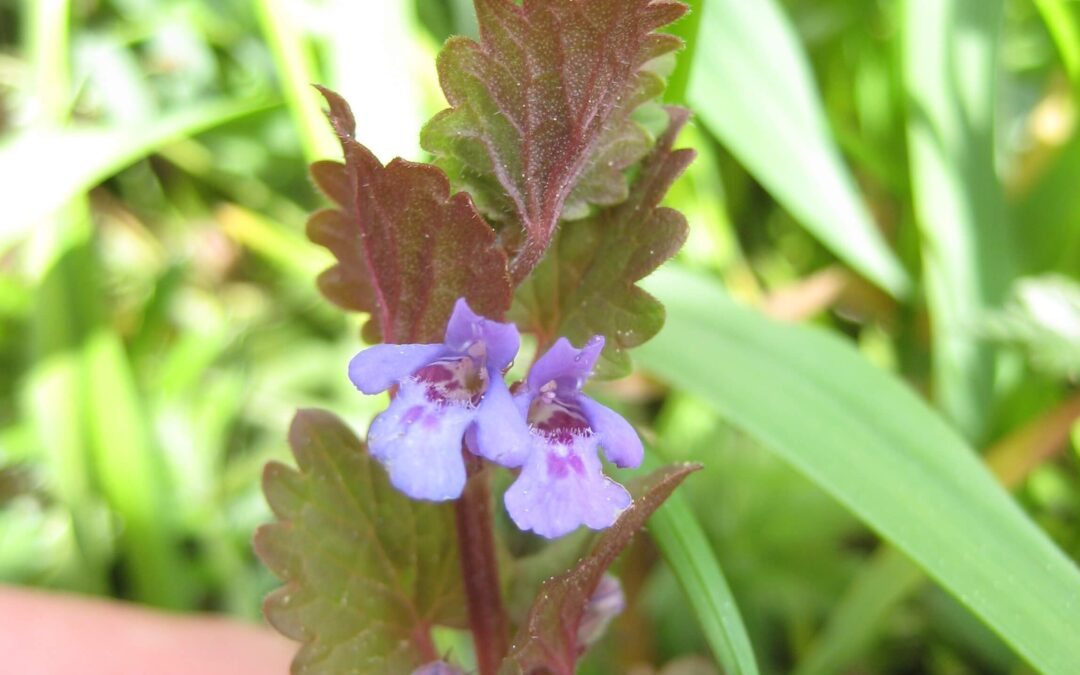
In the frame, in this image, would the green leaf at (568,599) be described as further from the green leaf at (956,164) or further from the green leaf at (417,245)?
the green leaf at (956,164)

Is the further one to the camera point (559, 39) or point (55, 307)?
point (55, 307)

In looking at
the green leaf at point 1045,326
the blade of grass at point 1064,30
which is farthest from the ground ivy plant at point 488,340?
the blade of grass at point 1064,30

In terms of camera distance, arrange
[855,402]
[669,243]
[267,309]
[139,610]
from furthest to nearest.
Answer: [267,309] < [139,610] < [855,402] < [669,243]

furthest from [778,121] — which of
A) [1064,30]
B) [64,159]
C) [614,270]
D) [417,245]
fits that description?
[64,159]

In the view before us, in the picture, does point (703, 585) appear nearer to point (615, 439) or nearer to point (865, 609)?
point (615, 439)

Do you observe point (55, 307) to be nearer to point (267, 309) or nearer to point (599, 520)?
point (267, 309)

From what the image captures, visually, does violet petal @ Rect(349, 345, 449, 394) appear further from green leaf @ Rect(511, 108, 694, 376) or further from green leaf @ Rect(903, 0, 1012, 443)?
green leaf @ Rect(903, 0, 1012, 443)

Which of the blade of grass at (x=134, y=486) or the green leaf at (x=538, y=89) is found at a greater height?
the green leaf at (x=538, y=89)

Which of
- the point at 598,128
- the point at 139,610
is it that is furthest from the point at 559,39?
the point at 139,610
